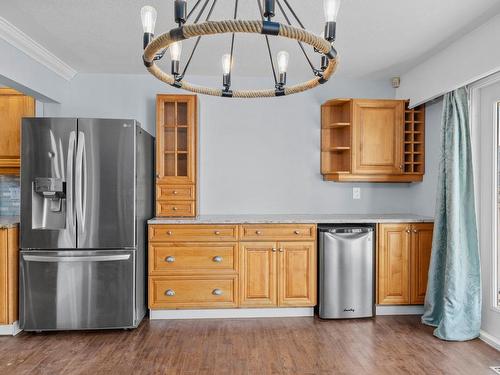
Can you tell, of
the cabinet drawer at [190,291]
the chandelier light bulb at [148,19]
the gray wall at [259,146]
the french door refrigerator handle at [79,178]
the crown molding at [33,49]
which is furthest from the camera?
the gray wall at [259,146]

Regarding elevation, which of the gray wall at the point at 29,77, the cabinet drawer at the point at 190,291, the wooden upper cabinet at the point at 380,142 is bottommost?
the cabinet drawer at the point at 190,291

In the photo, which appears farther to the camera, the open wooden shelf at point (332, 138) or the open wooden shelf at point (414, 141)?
the open wooden shelf at point (332, 138)

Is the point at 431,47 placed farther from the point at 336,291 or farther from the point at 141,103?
the point at 141,103

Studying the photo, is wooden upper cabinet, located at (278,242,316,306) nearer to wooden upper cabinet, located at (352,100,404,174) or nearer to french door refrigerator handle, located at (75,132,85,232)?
wooden upper cabinet, located at (352,100,404,174)

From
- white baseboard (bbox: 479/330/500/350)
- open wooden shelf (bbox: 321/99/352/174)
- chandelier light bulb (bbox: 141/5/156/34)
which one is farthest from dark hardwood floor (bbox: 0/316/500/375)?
chandelier light bulb (bbox: 141/5/156/34)

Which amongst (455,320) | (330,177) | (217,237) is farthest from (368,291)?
(217,237)

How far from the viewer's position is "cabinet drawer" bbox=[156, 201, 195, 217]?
11.8 feet

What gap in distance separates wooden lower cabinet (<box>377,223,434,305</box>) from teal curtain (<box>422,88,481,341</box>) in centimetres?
33

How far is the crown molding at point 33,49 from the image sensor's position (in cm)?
274

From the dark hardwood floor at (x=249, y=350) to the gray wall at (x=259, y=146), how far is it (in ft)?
4.20

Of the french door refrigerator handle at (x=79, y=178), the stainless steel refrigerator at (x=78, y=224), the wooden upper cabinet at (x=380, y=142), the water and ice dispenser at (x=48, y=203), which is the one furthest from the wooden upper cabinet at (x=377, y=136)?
the water and ice dispenser at (x=48, y=203)

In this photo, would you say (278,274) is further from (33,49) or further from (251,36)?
(33,49)

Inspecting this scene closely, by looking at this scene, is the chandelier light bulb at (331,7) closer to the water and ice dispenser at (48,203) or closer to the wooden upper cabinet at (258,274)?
the wooden upper cabinet at (258,274)

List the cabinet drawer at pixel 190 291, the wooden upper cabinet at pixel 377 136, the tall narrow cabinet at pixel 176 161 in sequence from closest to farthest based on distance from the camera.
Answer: the cabinet drawer at pixel 190 291
the tall narrow cabinet at pixel 176 161
the wooden upper cabinet at pixel 377 136
